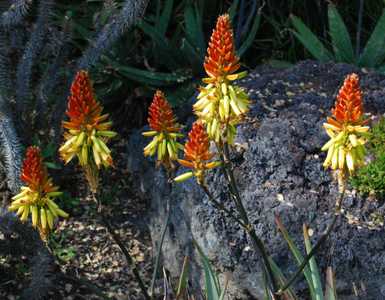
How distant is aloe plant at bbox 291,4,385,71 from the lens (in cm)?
427

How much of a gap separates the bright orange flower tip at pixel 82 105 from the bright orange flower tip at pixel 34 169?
0.12m

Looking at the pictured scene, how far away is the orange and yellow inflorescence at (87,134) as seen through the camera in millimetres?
1917

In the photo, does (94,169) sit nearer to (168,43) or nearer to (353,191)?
(353,191)

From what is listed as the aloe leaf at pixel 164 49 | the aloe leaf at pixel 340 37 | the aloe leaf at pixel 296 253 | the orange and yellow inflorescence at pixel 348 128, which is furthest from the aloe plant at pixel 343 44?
the orange and yellow inflorescence at pixel 348 128

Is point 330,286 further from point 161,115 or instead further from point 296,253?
point 161,115

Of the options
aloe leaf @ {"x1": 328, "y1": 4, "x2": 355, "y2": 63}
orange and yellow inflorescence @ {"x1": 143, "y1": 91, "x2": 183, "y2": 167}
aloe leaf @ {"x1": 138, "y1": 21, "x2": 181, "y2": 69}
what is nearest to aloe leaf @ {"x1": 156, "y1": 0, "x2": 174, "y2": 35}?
aloe leaf @ {"x1": 138, "y1": 21, "x2": 181, "y2": 69}

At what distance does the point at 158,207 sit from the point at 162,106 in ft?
5.21

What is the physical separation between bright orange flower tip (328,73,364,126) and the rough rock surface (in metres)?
1.11

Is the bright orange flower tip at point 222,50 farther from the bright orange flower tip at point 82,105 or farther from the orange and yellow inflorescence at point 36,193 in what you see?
the orange and yellow inflorescence at point 36,193

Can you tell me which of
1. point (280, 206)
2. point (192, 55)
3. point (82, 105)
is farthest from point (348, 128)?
point (192, 55)

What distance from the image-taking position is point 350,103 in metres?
1.85

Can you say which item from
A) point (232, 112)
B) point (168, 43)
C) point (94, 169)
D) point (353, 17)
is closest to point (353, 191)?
point (232, 112)

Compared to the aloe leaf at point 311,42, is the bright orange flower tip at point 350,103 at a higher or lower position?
lower

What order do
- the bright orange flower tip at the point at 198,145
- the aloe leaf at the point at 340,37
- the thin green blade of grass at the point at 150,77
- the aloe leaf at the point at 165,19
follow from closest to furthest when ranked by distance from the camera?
the bright orange flower tip at the point at 198,145 < the thin green blade of grass at the point at 150,77 < the aloe leaf at the point at 340,37 < the aloe leaf at the point at 165,19
